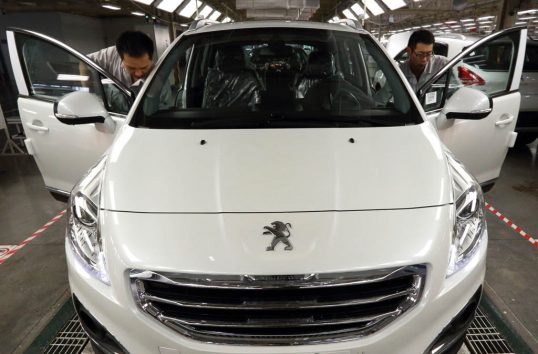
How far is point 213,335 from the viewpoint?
112 cm

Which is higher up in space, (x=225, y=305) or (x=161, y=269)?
(x=161, y=269)

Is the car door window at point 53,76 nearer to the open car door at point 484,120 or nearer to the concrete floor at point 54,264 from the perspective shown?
the concrete floor at point 54,264

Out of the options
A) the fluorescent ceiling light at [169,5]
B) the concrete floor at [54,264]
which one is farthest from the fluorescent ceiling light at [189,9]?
the concrete floor at [54,264]

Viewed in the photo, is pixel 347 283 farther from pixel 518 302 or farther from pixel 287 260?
pixel 518 302

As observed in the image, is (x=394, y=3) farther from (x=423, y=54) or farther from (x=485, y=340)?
(x=485, y=340)

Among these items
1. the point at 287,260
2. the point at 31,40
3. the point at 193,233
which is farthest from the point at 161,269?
the point at 31,40

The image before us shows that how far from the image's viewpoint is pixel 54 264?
2.58 m

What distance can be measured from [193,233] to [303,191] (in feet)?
1.26

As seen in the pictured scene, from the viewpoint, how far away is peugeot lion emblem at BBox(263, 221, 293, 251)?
112 centimetres

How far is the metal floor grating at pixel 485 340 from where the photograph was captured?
5.99ft

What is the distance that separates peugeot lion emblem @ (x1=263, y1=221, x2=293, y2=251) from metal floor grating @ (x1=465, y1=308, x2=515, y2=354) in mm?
1280

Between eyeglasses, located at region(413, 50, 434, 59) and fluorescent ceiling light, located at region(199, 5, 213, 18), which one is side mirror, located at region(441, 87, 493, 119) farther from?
fluorescent ceiling light, located at region(199, 5, 213, 18)

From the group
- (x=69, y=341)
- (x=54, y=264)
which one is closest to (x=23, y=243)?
(x=54, y=264)

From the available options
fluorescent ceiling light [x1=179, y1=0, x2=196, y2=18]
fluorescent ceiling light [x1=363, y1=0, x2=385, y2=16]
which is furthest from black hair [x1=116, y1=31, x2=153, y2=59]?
fluorescent ceiling light [x1=179, y1=0, x2=196, y2=18]
